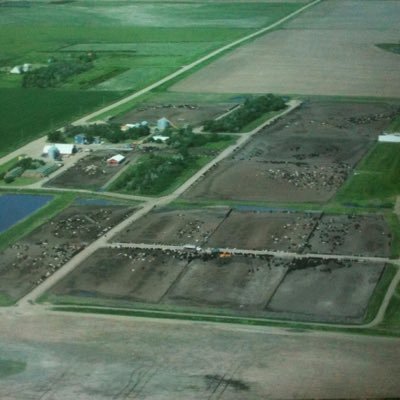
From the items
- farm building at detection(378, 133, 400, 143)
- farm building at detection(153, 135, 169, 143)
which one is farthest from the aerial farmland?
farm building at detection(153, 135, 169, 143)

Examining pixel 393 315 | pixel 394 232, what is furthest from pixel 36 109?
pixel 393 315

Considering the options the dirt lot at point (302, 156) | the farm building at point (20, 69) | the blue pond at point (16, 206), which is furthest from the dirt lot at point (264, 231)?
the farm building at point (20, 69)

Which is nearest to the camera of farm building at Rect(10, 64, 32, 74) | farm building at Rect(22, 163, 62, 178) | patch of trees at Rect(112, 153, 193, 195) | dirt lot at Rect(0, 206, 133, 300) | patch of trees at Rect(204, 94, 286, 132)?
dirt lot at Rect(0, 206, 133, 300)

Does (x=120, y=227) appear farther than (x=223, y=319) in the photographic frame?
Yes

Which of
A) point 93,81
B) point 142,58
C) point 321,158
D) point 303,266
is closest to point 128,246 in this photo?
point 303,266

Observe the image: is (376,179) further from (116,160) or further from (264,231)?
(116,160)

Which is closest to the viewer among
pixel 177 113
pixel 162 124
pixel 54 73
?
pixel 162 124

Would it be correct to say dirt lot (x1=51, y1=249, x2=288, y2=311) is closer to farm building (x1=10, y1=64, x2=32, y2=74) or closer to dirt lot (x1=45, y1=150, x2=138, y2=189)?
dirt lot (x1=45, y1=150, x2=138, y2=189)
